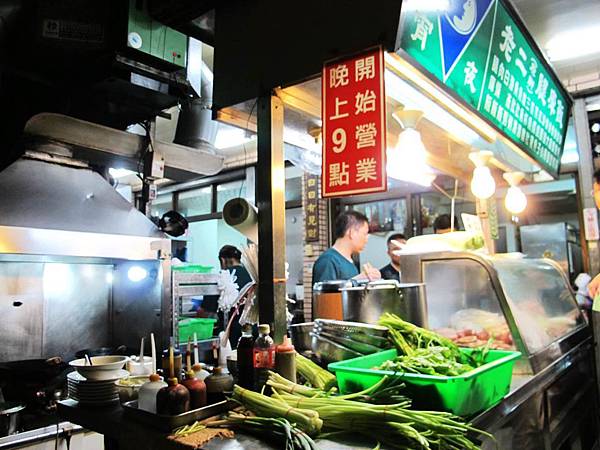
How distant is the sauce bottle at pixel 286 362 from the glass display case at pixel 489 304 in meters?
1.08

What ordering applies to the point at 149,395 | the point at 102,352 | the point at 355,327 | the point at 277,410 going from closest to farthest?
the point at 277,410 < the point at 149,395 < the point at 355,327 < the point at 102,352

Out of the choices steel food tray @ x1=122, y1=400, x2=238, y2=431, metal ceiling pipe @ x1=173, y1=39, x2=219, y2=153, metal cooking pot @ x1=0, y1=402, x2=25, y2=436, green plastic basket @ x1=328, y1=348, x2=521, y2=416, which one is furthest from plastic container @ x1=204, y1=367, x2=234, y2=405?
metal ceiling pipe @ x1=173, y1=39, x2=219, y2=153

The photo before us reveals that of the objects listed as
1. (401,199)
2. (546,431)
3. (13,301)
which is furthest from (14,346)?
(401,199)

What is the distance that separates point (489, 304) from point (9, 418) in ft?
9.39

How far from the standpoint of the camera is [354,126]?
1967mm

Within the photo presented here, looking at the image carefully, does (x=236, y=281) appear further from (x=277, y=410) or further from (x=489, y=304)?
(x=277, y=410)

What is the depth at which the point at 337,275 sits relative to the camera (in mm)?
3969

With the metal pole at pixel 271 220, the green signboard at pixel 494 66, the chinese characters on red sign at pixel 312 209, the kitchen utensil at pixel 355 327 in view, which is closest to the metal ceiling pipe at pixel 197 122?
the metal pole at pixel 271 220

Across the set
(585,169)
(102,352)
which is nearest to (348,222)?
(102,352)

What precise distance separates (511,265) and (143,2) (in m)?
3.17

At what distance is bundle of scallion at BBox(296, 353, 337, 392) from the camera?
1.90 metres

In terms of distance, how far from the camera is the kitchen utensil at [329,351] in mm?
2012

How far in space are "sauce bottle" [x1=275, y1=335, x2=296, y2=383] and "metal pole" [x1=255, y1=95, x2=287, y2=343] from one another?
0.28m

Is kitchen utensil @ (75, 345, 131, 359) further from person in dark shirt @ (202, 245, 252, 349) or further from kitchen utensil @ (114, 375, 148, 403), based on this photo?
kitchen utensil @ (114, 375, 148, 403)
